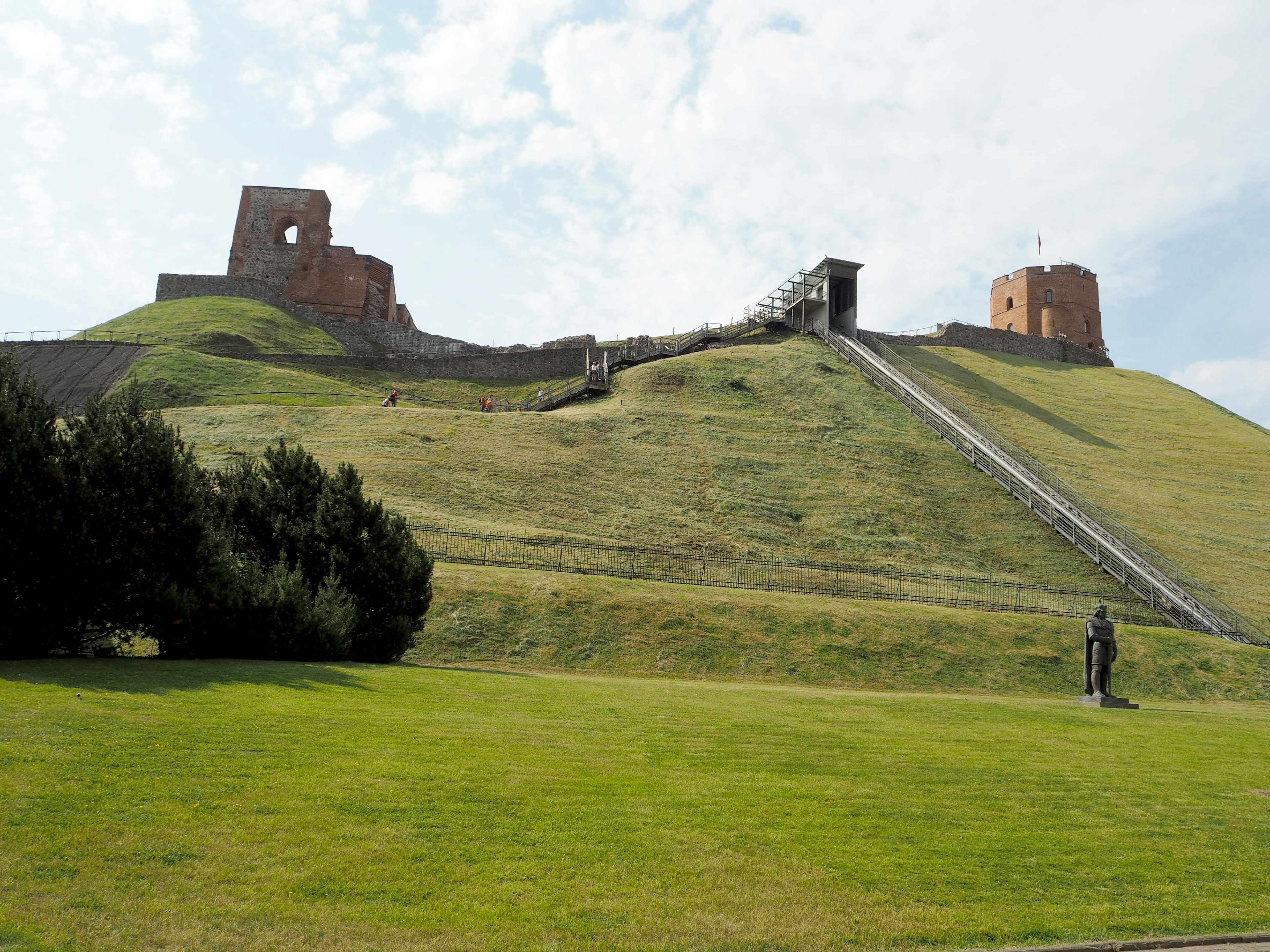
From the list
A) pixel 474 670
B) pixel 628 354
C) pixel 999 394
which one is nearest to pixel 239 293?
pixel 628 354

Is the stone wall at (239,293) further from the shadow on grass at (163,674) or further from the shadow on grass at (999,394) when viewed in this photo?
the shadow on grass at (163,674)

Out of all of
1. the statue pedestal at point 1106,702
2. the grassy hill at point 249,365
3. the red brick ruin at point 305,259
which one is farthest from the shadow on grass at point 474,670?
the red brick ruin at point 305,259

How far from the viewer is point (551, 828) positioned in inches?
302

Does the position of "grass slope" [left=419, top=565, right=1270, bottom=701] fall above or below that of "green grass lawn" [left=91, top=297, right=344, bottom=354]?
below

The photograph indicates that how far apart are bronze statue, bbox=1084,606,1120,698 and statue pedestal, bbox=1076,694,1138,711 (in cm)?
7

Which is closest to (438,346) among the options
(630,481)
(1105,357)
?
(630,481)

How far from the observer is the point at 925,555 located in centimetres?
3170

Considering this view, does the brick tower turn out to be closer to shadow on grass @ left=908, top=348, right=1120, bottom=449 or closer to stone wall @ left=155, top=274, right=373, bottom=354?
shadow on grass @ left=908, top=348, right=1120, bottom=449

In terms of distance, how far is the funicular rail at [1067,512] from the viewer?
29281 mm

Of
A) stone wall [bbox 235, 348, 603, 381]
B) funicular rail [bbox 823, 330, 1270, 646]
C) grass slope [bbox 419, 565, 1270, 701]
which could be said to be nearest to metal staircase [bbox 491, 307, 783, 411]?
stone wall [bbox 235, 348, 603, 381]

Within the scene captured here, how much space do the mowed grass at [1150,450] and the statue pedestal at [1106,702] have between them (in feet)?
47.4

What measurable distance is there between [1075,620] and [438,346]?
2011 inches

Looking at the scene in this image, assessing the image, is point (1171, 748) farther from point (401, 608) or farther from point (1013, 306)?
point (1013, 306)

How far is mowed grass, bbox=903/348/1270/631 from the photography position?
36250mm
